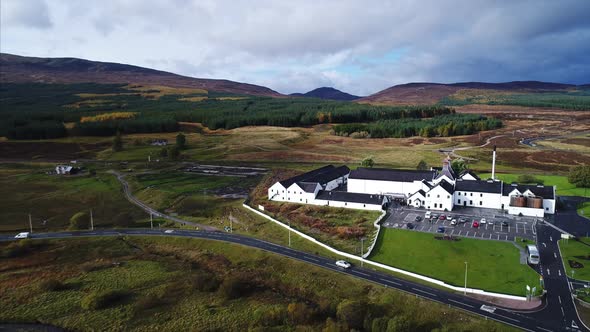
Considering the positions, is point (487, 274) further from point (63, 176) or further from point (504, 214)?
point (63, 176)

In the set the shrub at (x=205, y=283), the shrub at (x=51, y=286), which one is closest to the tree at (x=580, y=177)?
the shrub at (x=205, y=283)

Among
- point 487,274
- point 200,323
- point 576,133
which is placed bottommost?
point 200,323

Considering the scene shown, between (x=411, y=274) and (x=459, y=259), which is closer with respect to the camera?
(x=411, y=274)

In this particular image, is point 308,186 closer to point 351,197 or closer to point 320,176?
point 320,176

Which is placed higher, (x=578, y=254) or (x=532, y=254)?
(x=532, y=254)

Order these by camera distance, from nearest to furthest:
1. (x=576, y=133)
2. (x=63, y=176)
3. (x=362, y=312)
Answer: (x=362, y=312)
(x=63, y=176)
(x=576, y=133)

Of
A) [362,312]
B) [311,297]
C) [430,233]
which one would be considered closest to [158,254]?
[311,297]

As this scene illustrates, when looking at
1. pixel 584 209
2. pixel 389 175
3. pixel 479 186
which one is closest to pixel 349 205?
pixel 389 175
